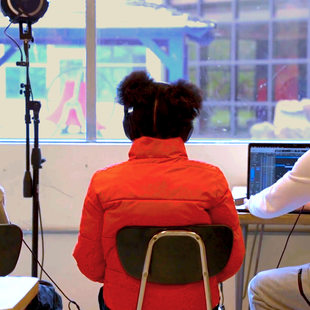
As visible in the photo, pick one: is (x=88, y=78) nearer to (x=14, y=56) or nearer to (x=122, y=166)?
(x=14, y=56)

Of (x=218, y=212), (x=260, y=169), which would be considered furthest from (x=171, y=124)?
(x=260, y=169)

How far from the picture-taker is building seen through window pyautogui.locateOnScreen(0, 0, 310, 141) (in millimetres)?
3232

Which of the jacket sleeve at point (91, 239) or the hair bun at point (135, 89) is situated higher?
the hair bun at point (135, 89)

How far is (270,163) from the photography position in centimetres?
266

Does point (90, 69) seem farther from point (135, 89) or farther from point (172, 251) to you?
point (172, 251)

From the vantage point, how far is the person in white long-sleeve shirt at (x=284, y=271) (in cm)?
195

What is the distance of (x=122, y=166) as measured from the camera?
1663 millimetres

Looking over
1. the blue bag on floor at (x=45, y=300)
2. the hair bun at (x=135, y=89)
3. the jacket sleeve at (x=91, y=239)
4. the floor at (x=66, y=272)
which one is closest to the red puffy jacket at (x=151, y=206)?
the jacket sleeve at (x=91, y=239)

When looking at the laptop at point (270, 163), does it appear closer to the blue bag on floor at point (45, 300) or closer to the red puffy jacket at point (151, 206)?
the red puffy jacket at point (151, 206)

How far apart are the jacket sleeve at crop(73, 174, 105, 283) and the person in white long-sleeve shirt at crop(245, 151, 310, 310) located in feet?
2.40

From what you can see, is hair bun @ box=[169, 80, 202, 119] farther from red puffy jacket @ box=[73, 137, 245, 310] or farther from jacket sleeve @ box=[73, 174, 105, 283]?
jacket sleeve @ box=[73, 174, 105, 283]

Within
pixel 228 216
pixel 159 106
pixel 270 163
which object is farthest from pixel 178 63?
pixel 228 216

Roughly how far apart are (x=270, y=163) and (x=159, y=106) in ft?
3.79

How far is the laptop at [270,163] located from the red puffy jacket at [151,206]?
3.19ft
